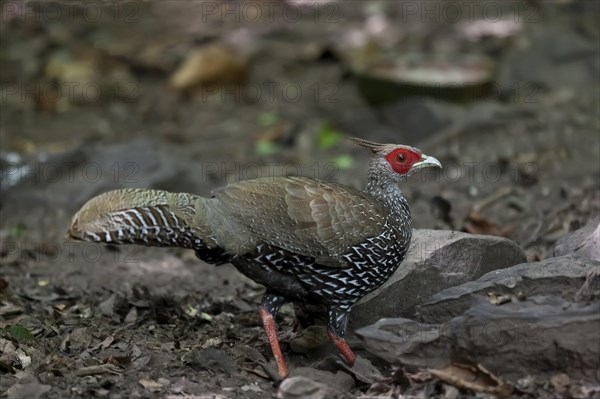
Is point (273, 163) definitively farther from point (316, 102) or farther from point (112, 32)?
point (112, 32)

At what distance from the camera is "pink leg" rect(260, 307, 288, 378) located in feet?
15.9

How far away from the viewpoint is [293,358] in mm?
5230

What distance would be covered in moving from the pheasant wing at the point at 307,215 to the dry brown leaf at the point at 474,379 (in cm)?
89

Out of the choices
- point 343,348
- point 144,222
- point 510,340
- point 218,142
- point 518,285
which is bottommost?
point 218,142

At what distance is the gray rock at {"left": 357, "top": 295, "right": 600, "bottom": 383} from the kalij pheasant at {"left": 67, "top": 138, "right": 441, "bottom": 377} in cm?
60

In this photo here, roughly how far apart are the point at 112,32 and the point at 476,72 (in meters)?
5.00

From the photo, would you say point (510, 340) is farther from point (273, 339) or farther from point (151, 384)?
point (151, 384)

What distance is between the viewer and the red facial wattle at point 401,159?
5.18 metres

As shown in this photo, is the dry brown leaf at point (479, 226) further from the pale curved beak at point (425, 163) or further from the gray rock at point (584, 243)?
the pale curved beak at point (425, 163)

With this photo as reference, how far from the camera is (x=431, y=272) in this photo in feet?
Answer: 16.8

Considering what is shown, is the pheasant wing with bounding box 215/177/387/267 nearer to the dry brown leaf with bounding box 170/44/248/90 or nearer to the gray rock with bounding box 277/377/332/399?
the gray rock with bounding box 277/377/332/399

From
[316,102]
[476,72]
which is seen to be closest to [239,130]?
[316,102]

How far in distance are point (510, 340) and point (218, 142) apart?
20.9 feet

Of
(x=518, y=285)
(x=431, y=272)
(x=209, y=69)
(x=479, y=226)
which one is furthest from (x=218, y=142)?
(x=518, y=285)
